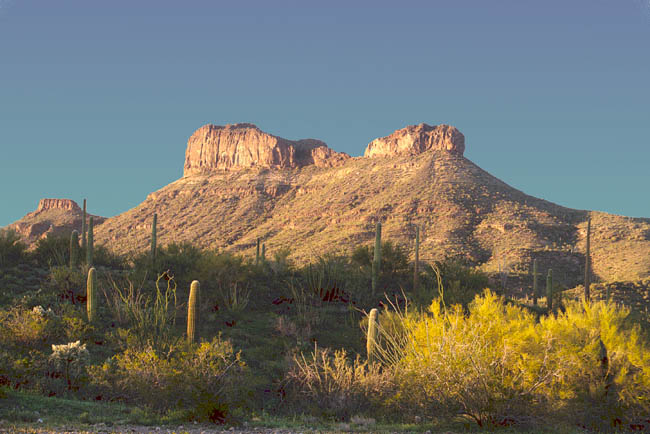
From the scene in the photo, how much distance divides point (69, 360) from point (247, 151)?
91720mm

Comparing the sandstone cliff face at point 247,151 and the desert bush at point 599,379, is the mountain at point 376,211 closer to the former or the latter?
the sandstone cliff face at point 247,151

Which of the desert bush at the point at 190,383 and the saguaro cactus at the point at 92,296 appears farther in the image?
the saguaro cactus at the point at 92,296

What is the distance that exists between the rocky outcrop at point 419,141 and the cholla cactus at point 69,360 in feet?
229

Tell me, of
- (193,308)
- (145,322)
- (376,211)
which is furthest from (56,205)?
(193,308)

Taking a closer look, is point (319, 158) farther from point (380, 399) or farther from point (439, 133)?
point (380, 399)

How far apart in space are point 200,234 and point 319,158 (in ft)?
107

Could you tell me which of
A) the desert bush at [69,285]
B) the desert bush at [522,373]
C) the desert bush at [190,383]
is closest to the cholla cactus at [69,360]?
the desert bush at [190,383]

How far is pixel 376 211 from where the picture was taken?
61.8m

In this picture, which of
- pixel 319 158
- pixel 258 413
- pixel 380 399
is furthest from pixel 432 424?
pixel 319 158

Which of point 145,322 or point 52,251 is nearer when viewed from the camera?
point 145,322

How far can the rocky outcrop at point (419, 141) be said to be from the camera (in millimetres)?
78312

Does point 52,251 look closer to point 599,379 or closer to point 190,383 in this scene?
point 190,383

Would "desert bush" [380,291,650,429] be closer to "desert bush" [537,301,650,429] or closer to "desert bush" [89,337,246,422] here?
"desert bush" [537,301,650,429]

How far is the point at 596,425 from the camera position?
1000cm
